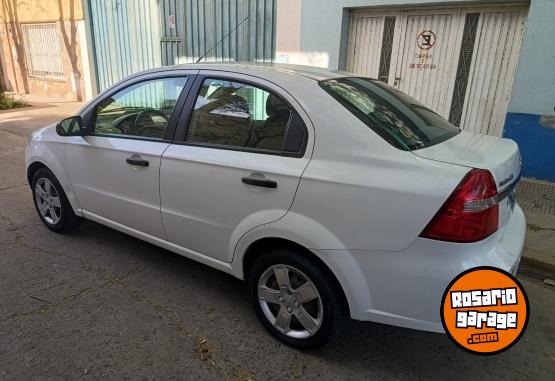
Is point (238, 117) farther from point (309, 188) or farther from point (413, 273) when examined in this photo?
point (413, 273)

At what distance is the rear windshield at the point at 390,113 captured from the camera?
7.41ft

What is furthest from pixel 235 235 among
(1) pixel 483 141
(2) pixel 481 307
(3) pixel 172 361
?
(1) pixel 483 141

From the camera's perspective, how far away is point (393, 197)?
2.01 meters

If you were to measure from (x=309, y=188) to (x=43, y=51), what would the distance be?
14426mm

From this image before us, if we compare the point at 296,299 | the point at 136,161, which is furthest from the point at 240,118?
the point at 296,299

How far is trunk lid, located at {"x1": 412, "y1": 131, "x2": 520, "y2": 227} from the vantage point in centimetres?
205

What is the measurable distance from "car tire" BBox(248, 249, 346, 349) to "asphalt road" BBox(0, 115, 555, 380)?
0.12m

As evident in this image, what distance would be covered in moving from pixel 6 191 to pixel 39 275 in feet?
8.43

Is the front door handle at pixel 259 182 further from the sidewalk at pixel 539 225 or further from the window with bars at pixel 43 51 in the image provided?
the window with bars at pixel 43 51

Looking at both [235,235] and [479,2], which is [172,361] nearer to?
[235,235]

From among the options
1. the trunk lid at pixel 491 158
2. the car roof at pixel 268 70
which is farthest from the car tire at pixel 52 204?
the trunk lid at pixel 491 158

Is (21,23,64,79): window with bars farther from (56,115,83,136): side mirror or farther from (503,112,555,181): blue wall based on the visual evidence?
(503,112,555,181): blue wall

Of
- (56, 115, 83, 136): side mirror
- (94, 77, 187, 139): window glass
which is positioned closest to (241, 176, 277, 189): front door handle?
(94, 77, 187, 139): window glass

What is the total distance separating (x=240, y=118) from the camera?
2682 mm
